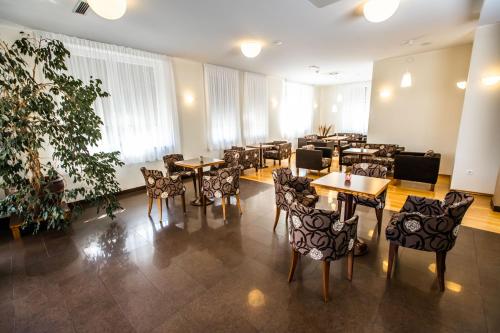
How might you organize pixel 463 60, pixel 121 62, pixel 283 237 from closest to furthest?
pixel 283 237 < pixel 121 62 < pixel 463 60

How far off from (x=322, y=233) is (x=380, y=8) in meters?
2.87

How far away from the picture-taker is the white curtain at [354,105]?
988 cm

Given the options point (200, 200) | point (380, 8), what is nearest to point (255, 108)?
point (200, 200)

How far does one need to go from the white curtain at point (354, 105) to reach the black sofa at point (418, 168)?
215 inches

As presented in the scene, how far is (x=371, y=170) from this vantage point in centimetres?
327

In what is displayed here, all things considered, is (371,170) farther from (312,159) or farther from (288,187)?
(312,159)

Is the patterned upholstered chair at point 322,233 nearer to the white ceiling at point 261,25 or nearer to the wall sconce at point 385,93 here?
the white ceiling at point 261,25

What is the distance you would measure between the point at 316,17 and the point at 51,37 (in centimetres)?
440

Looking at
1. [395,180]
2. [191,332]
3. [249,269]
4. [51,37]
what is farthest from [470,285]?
[51,37]

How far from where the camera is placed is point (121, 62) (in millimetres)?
4625

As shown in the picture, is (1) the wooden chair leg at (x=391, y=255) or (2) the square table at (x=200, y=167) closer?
(1) the wooden chair leg at (x=391, y=255)

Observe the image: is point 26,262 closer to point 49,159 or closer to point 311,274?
point 49,159

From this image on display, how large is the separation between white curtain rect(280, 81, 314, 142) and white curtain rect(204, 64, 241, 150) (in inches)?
113

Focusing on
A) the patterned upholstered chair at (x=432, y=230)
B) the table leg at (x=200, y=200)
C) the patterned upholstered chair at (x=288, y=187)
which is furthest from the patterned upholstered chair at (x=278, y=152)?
the patterned upholstered chair at (x=432, y=230)
